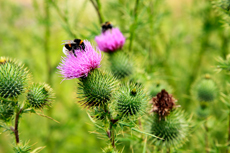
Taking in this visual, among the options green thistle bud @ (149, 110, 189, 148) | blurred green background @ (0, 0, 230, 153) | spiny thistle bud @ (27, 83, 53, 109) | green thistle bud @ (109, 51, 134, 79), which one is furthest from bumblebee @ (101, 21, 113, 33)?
green thistle bud @ (149, 110, 189, 148)

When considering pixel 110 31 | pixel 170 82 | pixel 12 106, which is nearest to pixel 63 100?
pixel 170 82

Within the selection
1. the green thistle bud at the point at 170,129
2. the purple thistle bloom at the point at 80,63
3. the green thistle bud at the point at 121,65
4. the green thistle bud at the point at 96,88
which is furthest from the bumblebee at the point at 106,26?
the green thistle bud at the point at 170,129

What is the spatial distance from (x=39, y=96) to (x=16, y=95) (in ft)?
1.09

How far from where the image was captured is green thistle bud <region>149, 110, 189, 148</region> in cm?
264

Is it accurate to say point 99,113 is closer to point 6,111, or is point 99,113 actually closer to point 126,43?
point 6,111

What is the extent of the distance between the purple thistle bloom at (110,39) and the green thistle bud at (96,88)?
0.98 meters

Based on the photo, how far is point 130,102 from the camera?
7.49 feet

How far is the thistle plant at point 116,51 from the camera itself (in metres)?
3.29

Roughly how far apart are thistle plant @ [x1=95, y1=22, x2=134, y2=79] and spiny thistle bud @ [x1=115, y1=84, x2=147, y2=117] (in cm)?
91

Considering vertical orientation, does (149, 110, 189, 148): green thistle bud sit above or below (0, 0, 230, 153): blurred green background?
below

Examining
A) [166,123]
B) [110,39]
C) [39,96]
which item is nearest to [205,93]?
[166,123]

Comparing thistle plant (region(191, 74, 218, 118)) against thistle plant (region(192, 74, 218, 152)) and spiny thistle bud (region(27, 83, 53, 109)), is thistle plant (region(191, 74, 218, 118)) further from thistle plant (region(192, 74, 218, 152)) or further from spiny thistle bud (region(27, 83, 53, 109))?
spiny thistle bud (region(27, 83, 53, 109))

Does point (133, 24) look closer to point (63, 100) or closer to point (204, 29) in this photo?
point (204, 29)

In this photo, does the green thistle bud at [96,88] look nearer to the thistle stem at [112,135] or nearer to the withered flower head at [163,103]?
the thistle stem at [112,135]
